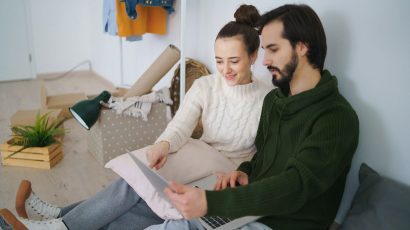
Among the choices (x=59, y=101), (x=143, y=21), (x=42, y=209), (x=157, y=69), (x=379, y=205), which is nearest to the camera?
(x=379, y=205)

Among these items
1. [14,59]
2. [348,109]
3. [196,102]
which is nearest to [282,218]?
[348,109]

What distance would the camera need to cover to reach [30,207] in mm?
1280

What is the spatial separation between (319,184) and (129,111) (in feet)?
4.26

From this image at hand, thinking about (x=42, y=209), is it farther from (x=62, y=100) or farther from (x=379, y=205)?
(x=62, y=100)

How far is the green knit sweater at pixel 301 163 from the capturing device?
0.78 metres

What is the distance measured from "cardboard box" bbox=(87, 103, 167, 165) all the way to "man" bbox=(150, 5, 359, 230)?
0.97 m

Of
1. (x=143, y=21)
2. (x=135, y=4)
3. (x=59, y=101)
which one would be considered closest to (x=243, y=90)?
(x=135, y=4)

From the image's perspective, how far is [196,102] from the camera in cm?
138

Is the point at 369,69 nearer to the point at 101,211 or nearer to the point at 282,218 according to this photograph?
the point at 282,218

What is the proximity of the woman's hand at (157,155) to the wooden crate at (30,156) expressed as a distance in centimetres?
95

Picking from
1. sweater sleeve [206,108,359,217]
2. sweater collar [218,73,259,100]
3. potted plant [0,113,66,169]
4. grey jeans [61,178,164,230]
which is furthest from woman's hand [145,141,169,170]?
potted plant [0,113,66,169]

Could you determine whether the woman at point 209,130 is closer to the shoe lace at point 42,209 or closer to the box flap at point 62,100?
the shoe lace at point 42,209

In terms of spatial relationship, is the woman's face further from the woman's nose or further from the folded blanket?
the folded blanket

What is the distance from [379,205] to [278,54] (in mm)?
504
